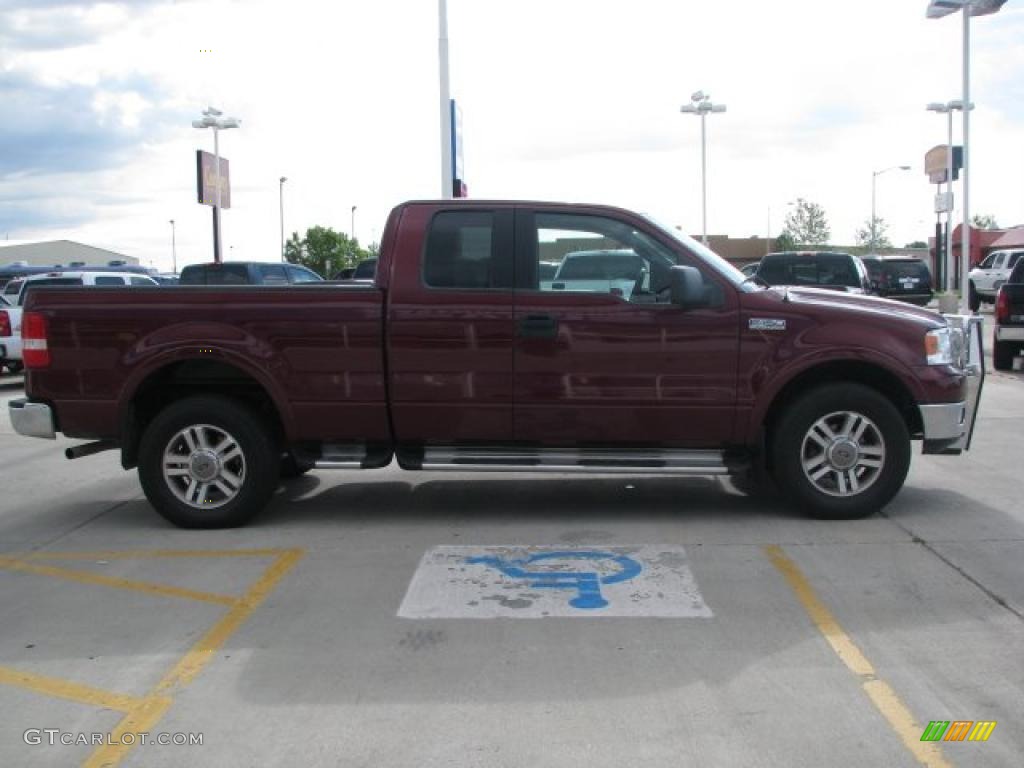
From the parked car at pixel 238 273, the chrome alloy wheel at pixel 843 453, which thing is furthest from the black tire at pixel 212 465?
the parked car at pixel 238 273

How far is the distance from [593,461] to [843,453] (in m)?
1.64

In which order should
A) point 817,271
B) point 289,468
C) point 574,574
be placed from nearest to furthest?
1. point 574,574
2. point 289,468
3. point 817,271

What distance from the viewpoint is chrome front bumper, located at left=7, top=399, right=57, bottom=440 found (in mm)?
7176

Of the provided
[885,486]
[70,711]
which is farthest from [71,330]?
[885,486]

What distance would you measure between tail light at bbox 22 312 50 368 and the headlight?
583 cm

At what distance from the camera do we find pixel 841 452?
7008mm

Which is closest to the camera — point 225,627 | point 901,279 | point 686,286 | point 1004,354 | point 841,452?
point 225,627

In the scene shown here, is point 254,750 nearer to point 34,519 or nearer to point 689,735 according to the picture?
point 689,735

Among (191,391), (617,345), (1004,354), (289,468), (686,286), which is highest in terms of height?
(686,286)

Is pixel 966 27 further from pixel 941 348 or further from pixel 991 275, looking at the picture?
pixel 941 348

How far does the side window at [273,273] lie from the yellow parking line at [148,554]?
12.9m

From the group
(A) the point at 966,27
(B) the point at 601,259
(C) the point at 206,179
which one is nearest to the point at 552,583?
(B) the point at 601,259

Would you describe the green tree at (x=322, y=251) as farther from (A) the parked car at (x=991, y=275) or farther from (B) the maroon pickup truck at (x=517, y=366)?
(B) the maroon pickup truck at (x=517, y=366)

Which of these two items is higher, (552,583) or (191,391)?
(191,391)
